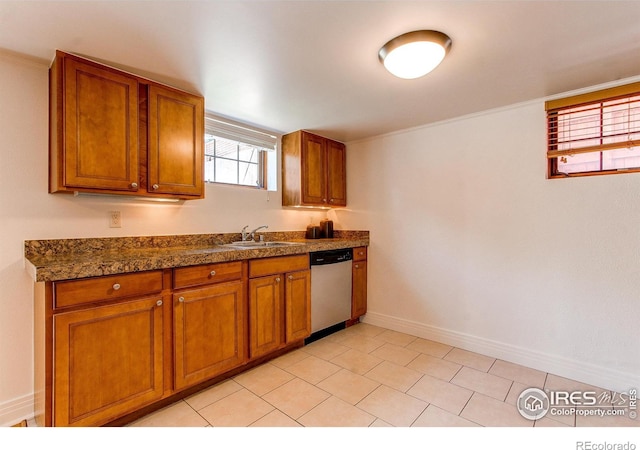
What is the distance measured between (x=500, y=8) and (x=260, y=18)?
1132 mm

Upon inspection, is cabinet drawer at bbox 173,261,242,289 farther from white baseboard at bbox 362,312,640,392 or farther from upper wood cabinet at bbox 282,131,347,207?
white baseboard at bbox 362,312,640,392

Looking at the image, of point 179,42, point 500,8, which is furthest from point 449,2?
point 179,42

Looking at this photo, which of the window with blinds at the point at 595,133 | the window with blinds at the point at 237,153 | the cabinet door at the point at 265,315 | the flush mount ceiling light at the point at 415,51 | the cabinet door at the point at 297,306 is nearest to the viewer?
the flush mount ceiling light at the point at 415,51

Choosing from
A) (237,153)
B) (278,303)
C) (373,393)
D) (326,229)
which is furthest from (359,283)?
(237,153)

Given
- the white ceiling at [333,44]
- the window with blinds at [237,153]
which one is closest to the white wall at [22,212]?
the white ceiling at [333,44]

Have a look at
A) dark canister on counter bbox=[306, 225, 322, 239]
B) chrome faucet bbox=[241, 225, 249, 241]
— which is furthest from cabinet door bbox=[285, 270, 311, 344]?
dark canister on counter bbox=[306, 225, 322, 239]

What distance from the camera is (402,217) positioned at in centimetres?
320

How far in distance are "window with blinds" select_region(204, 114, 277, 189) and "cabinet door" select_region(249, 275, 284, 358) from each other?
110 centimetres

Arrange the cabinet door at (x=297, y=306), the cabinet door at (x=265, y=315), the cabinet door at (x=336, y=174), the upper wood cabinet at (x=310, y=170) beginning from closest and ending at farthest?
1. the cabinet door at (x=265, y=315)
2. the cabinet door at (x=297, y=306)
3. the upper wood cabinet at (x=310, y=170)
4. the cabinet door at (x=336, y=174)

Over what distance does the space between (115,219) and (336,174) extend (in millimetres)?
2226

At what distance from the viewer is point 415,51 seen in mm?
1624

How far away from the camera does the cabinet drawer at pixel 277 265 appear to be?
2.33 m

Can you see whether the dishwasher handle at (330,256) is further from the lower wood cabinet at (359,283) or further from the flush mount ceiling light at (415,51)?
the flush mount ceiling light at (415,51)

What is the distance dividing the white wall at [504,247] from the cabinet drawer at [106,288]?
91.1 inches
